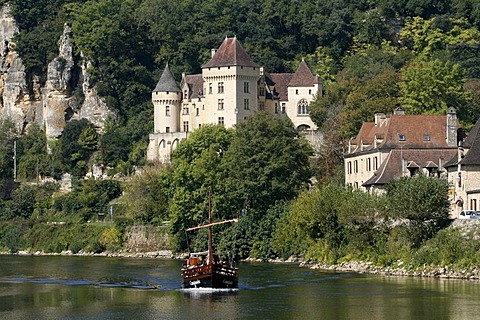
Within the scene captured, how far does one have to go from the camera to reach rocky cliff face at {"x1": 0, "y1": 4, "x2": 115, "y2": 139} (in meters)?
138

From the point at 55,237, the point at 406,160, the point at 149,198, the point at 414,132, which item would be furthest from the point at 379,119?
the point at 55,237

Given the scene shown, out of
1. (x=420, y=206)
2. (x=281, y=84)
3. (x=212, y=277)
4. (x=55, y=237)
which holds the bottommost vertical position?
(x=212, y=277)

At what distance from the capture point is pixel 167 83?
12700 centimetres

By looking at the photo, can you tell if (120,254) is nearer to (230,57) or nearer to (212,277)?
(230,57)

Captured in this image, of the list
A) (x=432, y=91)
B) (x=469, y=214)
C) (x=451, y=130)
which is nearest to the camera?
(x=469, y=214)

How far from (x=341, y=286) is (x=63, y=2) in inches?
3324

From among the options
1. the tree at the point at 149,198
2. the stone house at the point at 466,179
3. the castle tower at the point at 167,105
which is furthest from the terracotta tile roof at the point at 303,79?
the stone house at the point at 466,179

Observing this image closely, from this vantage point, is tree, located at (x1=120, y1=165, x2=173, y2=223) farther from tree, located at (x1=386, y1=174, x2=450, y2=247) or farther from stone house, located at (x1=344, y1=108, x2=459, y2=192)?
tree, located at (x1=386, y1=174, x2=450, y2=247)

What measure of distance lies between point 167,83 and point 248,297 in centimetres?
5889

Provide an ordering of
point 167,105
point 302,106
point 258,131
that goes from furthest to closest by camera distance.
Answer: point 167,105
point 302,106
point 258,131

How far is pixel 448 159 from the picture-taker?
89562 millimetres

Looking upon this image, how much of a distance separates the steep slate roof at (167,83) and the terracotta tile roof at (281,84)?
8.21 meters

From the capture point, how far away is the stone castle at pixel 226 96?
122312mm

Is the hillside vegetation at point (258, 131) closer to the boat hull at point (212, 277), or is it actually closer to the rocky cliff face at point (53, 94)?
the rocky cliff face at point (53, 94)
